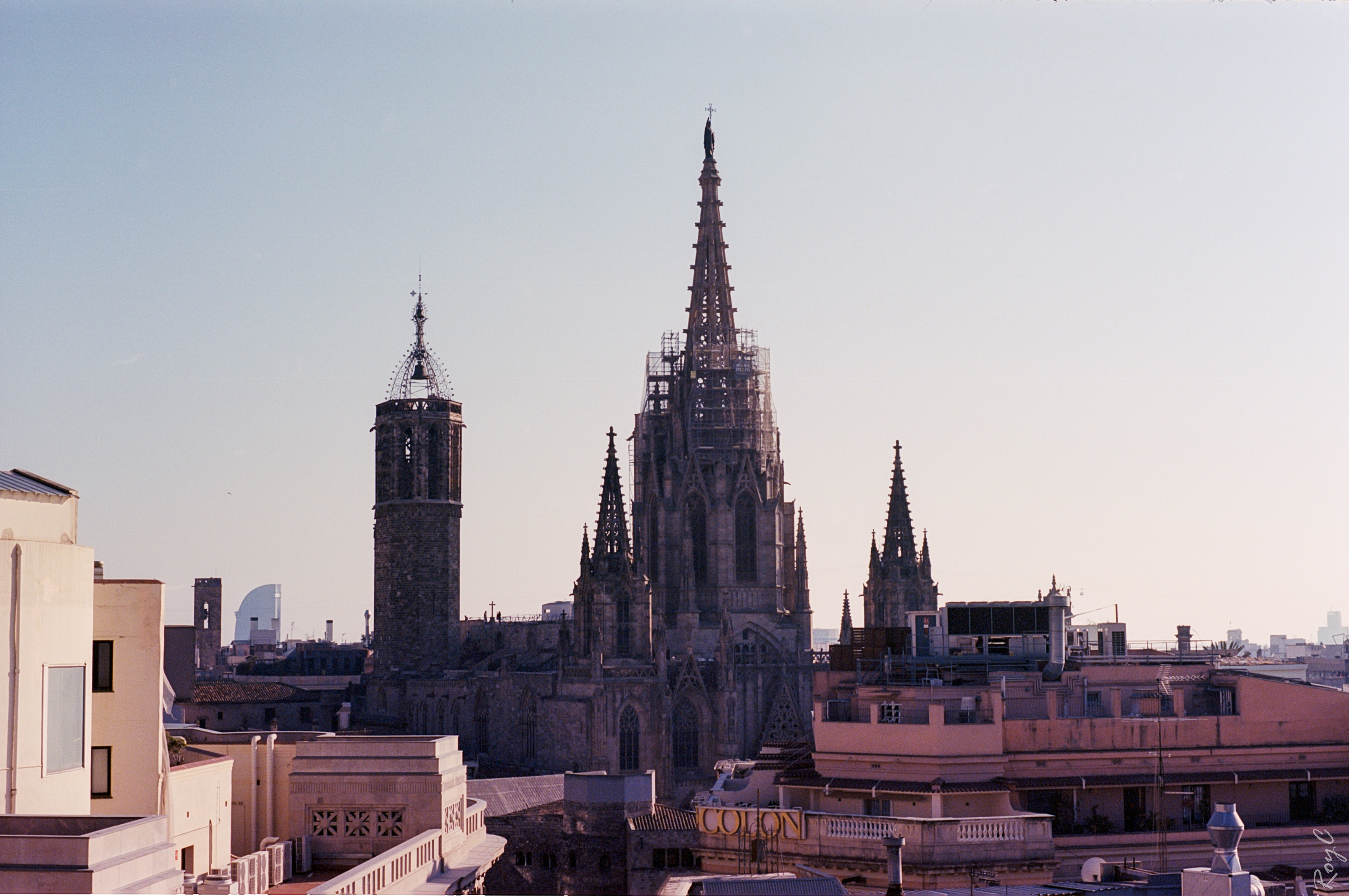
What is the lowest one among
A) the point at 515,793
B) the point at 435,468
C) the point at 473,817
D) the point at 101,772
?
the point at 515,793

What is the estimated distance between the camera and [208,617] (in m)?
140

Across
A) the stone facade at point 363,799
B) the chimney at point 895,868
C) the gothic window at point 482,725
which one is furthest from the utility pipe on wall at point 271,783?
the gothic window at point 482,725

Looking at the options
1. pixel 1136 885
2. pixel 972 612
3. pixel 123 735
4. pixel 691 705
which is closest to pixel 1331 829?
pixel 1136 885

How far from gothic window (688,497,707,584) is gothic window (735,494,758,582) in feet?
5.27

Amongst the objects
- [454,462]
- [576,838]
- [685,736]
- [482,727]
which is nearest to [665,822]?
[576,838]

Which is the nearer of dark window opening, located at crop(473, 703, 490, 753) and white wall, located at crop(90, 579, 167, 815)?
white wall, located at crop(90, 579, 167, 815)

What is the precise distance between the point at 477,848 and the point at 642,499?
2371 inches

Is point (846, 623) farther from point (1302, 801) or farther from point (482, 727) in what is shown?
point (1302, 801)

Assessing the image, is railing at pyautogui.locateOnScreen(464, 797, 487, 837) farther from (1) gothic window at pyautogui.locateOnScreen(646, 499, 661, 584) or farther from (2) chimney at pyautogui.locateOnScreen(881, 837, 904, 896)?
(1) gothic window at pyautogui.locateOnScreen(646, 499, 661, 584)

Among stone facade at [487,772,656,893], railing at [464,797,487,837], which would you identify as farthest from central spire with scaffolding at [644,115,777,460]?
railing at [464,797,487,837]

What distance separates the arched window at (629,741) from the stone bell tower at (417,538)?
18.2 metres

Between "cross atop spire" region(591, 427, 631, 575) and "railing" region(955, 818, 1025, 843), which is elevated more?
"cross atop spire" region(591, 427, 631, 575)

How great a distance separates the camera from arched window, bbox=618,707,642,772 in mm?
91500

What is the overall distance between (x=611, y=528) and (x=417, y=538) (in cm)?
1568
